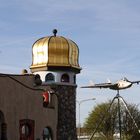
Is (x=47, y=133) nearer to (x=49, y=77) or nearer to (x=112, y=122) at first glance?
(x=49, y=77)

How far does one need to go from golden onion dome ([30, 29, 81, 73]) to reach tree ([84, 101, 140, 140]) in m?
16.6

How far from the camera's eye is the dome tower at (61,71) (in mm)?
27484

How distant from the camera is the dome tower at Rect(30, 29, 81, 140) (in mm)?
27484

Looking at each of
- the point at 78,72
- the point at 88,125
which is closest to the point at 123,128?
the point at 88,125

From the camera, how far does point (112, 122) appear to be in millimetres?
51719

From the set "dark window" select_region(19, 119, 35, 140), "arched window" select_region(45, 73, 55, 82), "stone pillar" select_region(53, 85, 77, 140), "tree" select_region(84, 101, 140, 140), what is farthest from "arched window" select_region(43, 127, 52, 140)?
"tree" select_region(84, 101, 140, 140)

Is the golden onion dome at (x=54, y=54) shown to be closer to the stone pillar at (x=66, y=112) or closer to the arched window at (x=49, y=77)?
the arched window at (x=49, y=77)

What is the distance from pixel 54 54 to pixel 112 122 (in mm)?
25223

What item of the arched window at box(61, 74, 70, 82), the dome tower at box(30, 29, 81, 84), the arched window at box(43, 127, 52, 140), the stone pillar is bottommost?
the arched window at box(43, 127, 52, 140)

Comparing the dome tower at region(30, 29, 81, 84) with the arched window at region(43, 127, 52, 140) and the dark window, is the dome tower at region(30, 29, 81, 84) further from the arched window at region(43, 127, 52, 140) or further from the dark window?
the dark window

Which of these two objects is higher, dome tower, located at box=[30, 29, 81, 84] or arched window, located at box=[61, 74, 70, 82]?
dome tower, located at box=[30, 29, 81, 84]

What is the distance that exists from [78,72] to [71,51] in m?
1.42

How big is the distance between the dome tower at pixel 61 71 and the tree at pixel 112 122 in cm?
1595

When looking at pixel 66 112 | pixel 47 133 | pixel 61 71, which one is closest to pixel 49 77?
pixel 61 71
